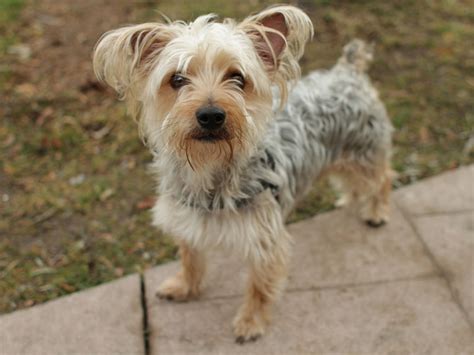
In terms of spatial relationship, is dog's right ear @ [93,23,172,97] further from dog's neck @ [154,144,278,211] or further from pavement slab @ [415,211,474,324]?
pavement slab @ [415,211,474,324]

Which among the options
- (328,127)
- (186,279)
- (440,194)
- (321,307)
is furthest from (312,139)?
(440,194)

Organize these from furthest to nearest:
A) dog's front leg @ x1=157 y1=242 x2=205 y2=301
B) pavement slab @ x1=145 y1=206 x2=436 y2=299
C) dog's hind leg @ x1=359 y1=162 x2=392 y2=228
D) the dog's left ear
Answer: dog's hind leg @ x1=359 y1=162 x2=392 y2=228
pavement slab @ x1=145 y1=206 x2=436 y2=299
dog's front leg @ x1=157 y1=242 x2=205 y2=301
the dog's left ear

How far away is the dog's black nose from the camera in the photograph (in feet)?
8.60

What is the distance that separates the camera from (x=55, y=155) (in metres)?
4.97

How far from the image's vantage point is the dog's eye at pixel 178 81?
2.76 metres

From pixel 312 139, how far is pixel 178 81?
3.68ft

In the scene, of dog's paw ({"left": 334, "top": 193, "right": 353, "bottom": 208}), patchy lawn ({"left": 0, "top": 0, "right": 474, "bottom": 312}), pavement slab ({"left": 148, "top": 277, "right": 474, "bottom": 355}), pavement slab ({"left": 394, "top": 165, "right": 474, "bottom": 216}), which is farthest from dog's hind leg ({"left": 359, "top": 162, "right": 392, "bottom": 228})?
pavement slab ({"left": 148, "top": 277, "right": 474, "bottom": 355})

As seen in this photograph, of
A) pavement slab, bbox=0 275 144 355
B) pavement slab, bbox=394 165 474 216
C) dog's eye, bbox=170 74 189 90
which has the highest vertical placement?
dog's eye, bbox=170 74 189 90

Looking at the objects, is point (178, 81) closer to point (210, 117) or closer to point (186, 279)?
point (210, 117)

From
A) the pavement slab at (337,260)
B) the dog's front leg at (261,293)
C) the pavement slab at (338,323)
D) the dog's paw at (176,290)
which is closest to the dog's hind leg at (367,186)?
the pavement slab at (337,260)

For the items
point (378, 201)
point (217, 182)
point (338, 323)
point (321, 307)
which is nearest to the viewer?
point (217, 182)

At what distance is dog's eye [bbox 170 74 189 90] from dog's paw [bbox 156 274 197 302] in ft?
4.90

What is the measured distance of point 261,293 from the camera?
3.54 metres

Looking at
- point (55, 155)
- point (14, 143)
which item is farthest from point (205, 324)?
point (14, 143)
